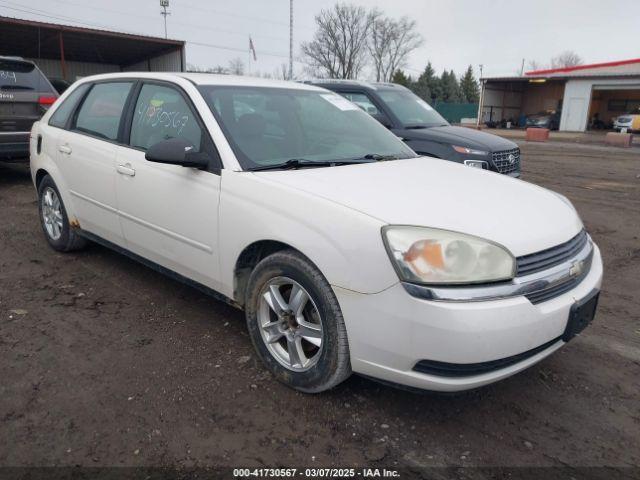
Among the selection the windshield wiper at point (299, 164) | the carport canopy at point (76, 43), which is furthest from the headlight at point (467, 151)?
the carport canopy at point (76, 43)

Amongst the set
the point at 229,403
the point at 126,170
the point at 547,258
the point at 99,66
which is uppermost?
the point at 99,66

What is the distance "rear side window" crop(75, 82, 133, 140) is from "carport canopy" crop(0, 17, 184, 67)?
1582cm

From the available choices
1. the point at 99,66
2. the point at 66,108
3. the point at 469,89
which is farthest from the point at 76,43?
the point at 469,89

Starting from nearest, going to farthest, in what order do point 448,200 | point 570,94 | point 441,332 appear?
1. point 441,332
2. point 448,200
3. point 570,94

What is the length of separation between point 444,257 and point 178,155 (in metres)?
1.65

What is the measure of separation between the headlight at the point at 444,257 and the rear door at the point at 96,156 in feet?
8.02

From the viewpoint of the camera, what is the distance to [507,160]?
277 inches

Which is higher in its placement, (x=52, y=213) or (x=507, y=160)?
(x=507, y=160)

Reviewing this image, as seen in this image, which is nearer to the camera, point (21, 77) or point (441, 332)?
point (441, 332)

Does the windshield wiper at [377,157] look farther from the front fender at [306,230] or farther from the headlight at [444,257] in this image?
the headlight at [444,257]

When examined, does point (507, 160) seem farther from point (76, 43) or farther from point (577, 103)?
point (577, 103)

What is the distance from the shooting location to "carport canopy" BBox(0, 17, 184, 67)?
18.2m

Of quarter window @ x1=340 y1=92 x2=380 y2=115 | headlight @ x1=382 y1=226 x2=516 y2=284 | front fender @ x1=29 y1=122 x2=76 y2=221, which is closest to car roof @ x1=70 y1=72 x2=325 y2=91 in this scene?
front fender @ x1=29 y1=122 x2=76 y2=221

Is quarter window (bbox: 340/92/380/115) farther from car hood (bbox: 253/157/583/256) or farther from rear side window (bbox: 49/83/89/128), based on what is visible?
car hood (bbox: 253/157/583/256)
